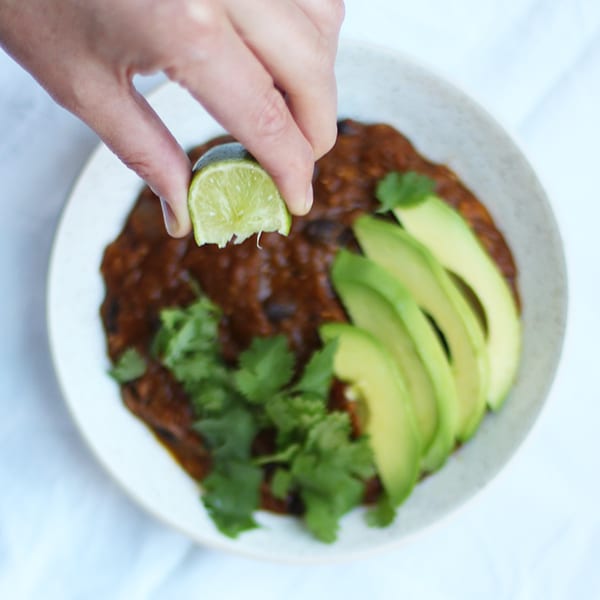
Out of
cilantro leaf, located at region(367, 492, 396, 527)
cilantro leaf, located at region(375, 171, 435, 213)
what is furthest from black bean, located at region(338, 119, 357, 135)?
cilantro leaf, located at region(367, 492, 396, 527)

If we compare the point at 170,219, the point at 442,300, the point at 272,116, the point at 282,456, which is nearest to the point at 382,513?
the point at 282,456

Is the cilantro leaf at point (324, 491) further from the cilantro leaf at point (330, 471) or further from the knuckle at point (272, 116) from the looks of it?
the knuckle at point (272, 116)

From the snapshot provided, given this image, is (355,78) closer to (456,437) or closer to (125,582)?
(456,437)

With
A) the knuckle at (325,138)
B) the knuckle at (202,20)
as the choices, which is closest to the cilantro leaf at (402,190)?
the knuckle at (325,138)

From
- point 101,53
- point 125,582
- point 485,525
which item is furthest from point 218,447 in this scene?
point 101,53

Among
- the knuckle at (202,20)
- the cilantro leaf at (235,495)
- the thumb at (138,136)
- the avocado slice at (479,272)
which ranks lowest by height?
the cilantro leaf at (235,495)

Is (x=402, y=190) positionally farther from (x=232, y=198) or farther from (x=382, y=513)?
(x=382, y=513)
